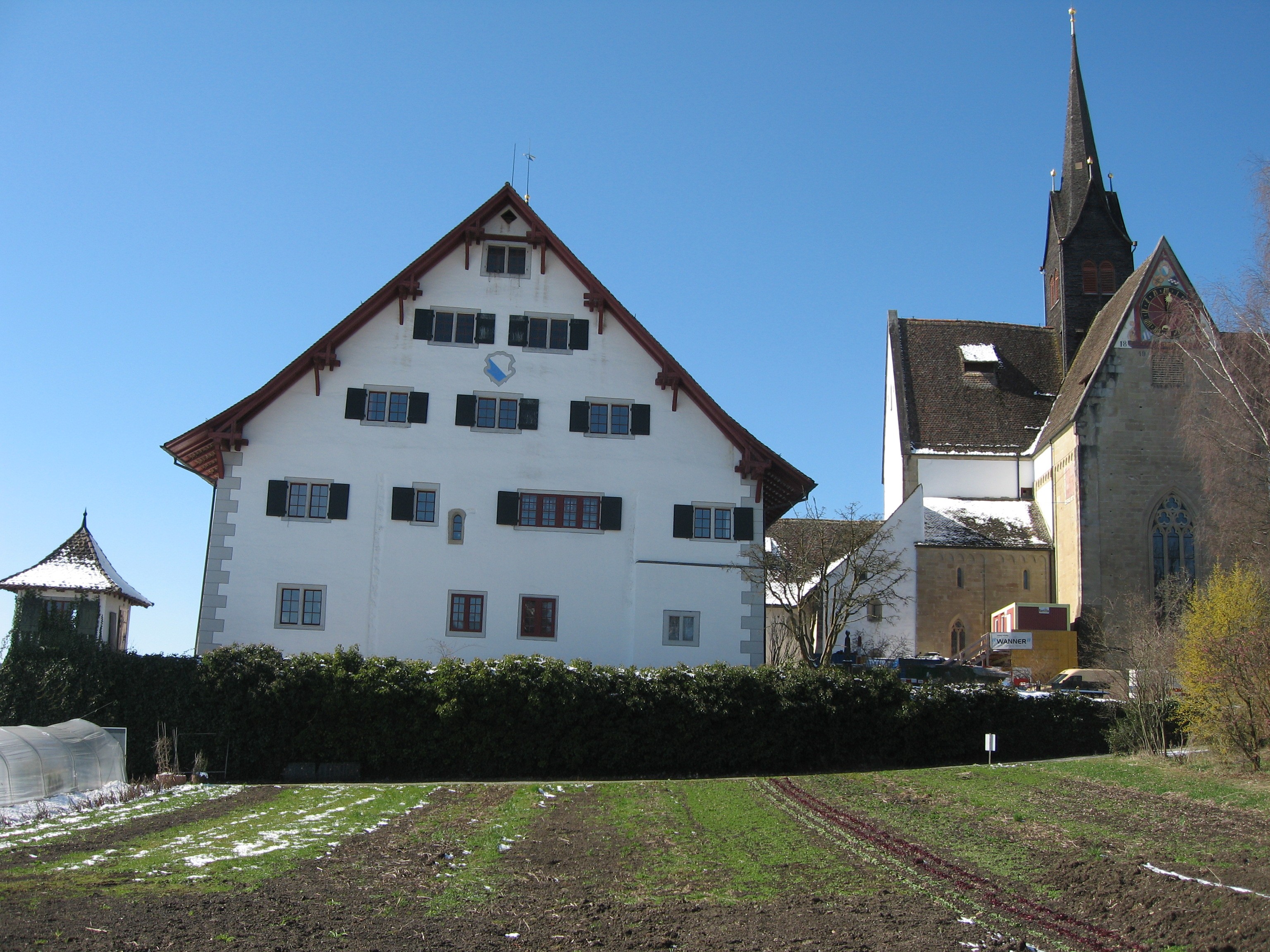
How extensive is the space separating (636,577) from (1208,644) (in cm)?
1391

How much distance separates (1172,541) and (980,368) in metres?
12.3

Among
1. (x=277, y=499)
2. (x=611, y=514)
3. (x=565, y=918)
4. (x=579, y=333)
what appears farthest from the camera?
(x=579, y=333)

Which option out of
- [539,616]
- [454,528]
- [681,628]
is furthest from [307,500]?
[681,628]

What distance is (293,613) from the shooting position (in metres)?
28.7

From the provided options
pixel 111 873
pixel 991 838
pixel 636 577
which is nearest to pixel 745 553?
pixel 636 577

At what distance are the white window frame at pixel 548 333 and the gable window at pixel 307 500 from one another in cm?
604

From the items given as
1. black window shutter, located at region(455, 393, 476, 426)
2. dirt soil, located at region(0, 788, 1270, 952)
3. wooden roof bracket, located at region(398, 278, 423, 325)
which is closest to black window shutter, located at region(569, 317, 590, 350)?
black window shutter, located at region(455, 393, 476, 426)

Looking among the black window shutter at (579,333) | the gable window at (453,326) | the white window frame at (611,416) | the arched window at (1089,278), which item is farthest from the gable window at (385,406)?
the arched window at (1089,278)

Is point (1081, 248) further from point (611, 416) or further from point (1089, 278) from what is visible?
point (611, 416)

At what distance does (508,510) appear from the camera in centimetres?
2966

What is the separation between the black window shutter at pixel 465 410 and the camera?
30125mm

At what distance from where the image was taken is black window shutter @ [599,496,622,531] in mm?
29797

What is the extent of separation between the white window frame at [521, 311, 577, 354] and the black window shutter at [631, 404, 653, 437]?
235 cm

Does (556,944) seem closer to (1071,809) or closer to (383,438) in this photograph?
(1071,809)
